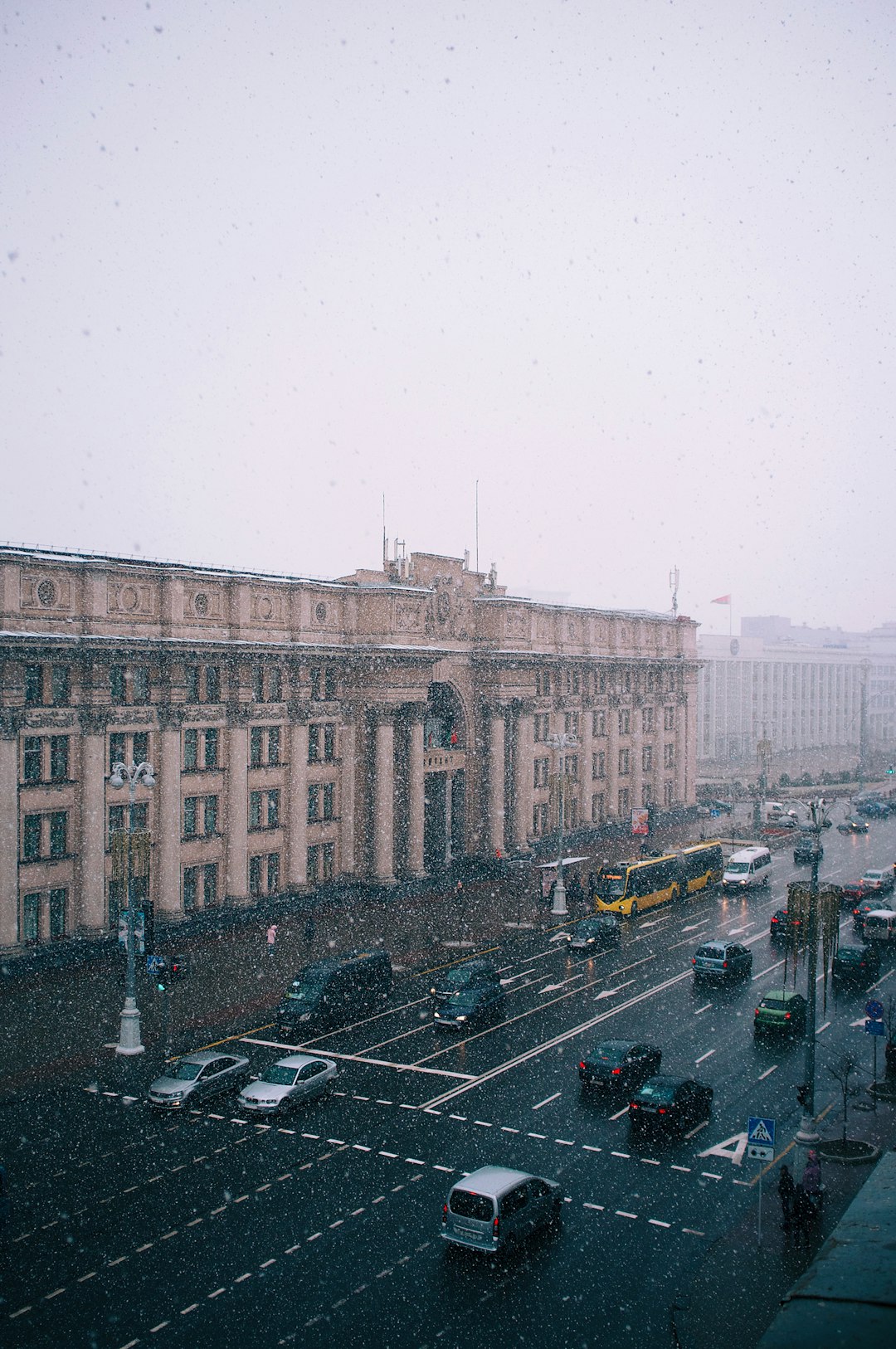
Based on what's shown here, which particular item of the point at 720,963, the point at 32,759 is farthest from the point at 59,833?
the point at 720,963

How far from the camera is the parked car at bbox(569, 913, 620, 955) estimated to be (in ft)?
142

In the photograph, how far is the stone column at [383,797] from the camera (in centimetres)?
5400

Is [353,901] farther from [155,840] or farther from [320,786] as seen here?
[155,840]

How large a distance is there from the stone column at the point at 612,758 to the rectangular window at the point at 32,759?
152 ft

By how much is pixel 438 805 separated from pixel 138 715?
920 inches

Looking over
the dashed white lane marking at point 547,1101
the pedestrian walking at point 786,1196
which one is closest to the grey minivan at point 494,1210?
the pedestrian walking at point 786,1196

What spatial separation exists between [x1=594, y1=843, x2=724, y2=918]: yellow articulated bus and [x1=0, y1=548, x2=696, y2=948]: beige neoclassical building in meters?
11.0

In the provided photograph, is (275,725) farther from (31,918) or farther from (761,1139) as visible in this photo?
(761,1139)

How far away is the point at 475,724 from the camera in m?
63.9

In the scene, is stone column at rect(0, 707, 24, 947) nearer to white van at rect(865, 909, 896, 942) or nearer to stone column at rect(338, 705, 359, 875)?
stone column at rect(338, 705, 359, 875)

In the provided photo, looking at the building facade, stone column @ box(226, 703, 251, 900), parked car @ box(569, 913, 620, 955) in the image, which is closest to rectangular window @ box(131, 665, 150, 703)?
stone column @ box(226, 703, 251, 900)

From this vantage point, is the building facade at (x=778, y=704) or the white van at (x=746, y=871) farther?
the building facade at (x=778, y=704)

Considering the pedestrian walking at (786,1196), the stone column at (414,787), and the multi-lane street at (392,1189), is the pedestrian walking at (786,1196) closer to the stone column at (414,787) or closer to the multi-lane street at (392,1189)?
the multi-lane street at (392,1189)

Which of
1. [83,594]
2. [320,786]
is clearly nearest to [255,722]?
[320,786]
